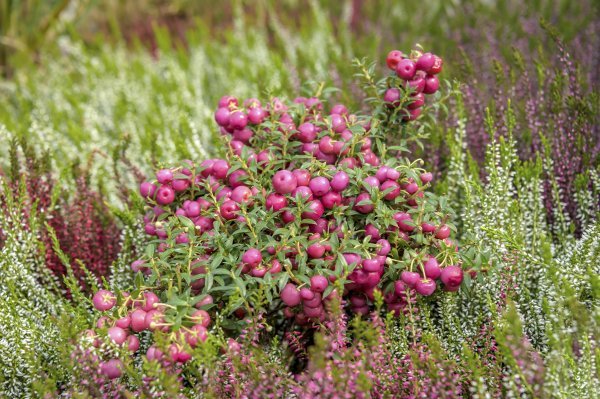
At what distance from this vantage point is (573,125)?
7.97 ft

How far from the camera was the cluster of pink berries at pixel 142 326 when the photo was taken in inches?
61.5

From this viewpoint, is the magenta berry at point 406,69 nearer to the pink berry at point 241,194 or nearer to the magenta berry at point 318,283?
the pink berry at point 241,194

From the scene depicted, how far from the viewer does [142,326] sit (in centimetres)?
165

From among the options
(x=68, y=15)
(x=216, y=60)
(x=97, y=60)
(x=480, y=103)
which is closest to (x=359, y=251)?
(x=480, y=103)

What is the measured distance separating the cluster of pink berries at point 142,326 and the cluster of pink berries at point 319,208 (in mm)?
138

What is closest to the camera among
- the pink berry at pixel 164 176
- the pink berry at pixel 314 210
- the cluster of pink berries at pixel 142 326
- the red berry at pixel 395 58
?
the cluster of pink berries at pixel 142 326

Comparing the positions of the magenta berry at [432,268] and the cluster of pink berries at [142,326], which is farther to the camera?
the magenta berry at [432,268]

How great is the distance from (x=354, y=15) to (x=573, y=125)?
411cm

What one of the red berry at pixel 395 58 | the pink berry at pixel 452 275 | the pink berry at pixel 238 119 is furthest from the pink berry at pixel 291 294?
the red berry at pixel 395 58

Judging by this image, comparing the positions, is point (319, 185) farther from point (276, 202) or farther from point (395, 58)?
point (395, 58)

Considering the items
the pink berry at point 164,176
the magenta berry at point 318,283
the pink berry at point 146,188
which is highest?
the pink berry at point 164,176

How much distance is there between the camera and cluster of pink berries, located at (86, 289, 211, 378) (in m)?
1.56

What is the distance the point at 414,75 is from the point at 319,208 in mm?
666

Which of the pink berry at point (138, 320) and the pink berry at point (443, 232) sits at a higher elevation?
the pink berry at point (138, 320)
